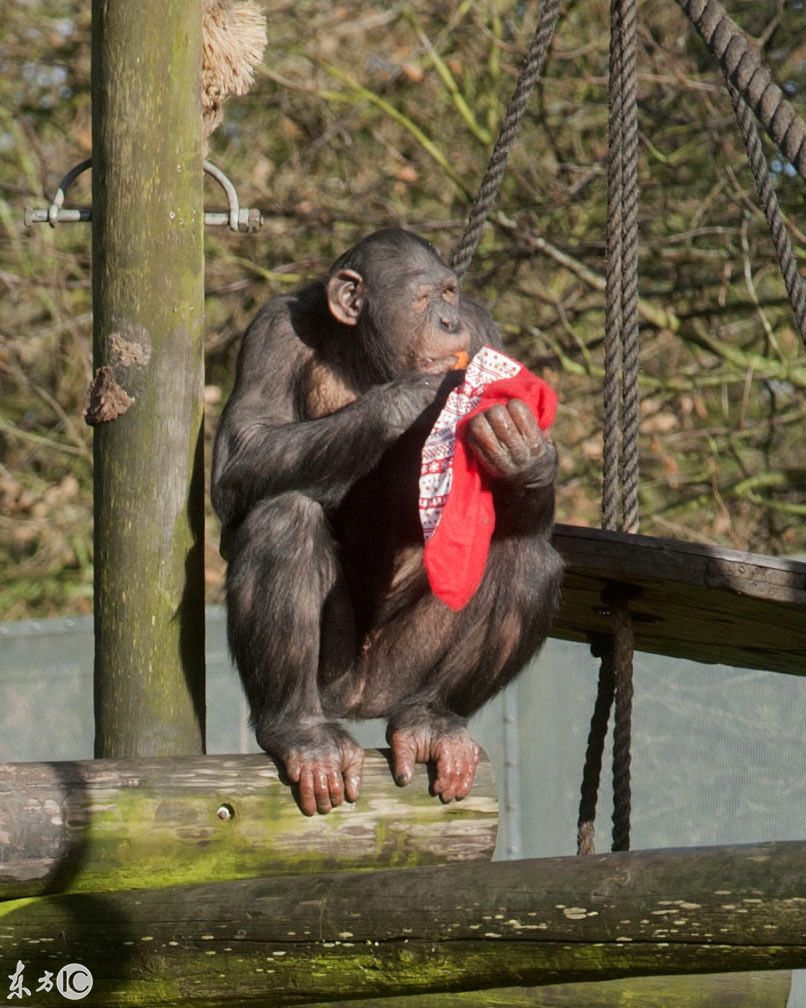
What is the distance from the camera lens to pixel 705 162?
373 inches

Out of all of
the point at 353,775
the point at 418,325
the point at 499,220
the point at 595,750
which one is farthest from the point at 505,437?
the point at 499,220

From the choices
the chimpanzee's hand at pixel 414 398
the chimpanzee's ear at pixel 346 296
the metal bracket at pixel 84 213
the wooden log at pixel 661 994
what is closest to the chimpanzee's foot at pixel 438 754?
the wooden log at pixel 661 994

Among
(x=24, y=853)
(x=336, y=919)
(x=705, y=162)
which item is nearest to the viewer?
(x=336, y=919)

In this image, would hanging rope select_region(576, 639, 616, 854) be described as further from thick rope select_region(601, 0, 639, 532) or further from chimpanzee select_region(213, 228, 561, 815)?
chimpanzee select_region(213, 228, 561, 815)

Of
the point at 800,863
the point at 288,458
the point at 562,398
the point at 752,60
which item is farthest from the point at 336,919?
the point at 562,398

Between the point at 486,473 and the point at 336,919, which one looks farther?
the point at 486,473

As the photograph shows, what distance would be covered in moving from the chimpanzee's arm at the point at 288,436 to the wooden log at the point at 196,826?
0.82 m

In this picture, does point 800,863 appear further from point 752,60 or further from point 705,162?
point 705,162

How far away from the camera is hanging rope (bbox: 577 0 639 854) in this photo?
14.4 feet

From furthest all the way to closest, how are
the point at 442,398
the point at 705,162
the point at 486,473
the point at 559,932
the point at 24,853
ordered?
the point at 705,162
the point at 442,398
the point at 486,473
the point at 24,853
the point at 559,932

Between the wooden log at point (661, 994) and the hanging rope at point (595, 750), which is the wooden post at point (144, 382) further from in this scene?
the hanging rope at point (595, 750)

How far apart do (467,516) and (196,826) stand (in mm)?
897

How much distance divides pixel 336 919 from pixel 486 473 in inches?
48.7

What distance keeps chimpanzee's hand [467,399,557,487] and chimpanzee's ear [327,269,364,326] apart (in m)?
1.00
